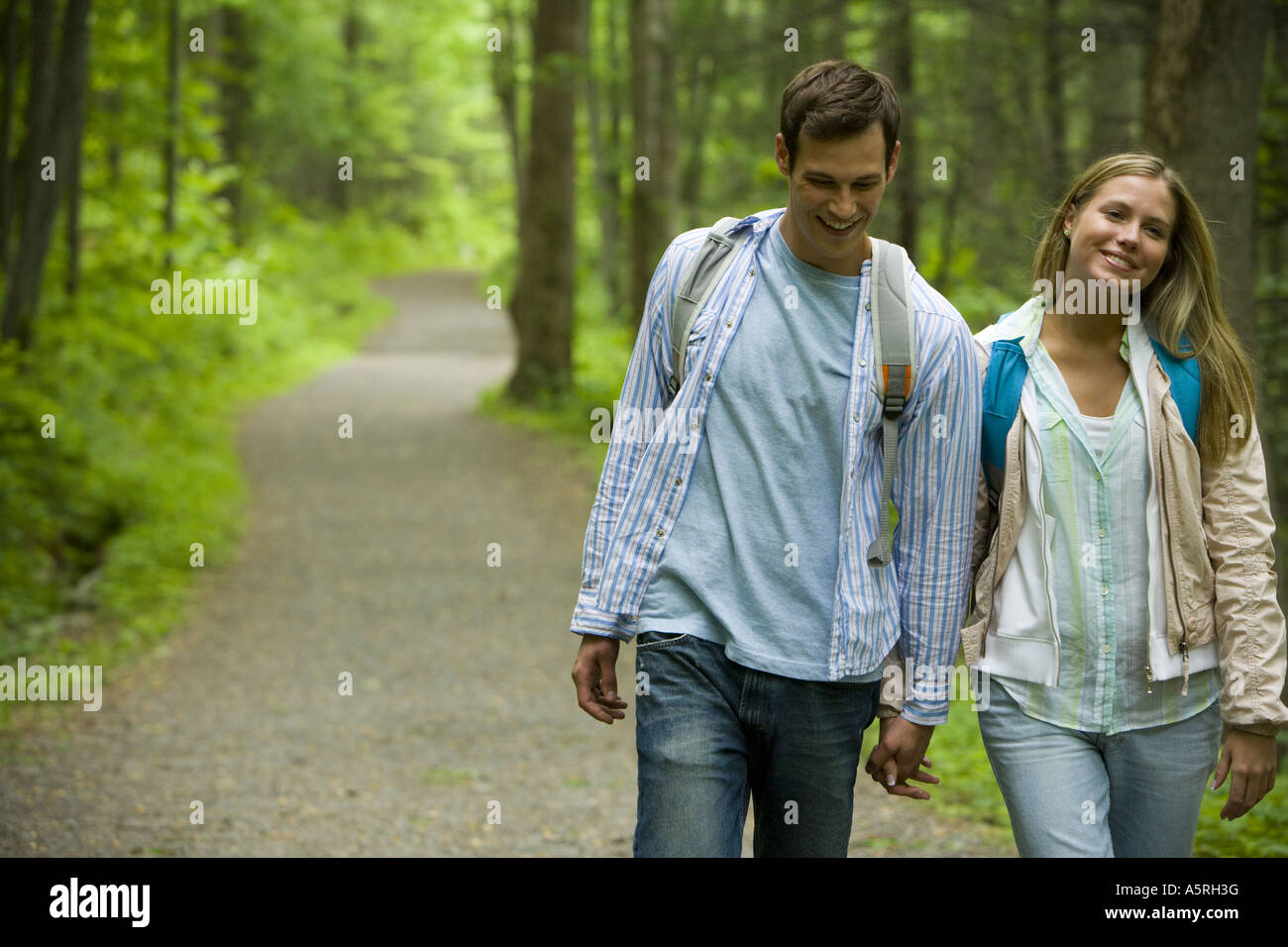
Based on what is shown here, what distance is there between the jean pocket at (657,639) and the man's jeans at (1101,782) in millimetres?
731

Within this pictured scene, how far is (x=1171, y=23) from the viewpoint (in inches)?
224

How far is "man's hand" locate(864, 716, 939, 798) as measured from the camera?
291 cm

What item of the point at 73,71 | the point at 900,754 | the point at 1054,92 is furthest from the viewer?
the point at 73,71

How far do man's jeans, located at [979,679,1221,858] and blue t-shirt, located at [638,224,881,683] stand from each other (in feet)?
1.23

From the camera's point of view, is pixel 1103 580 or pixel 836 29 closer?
pixel 1103 580

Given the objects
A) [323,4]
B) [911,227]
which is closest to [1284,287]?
[911,227]

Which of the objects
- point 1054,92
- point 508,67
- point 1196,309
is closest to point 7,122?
point 1054,92

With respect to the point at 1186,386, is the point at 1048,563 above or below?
below

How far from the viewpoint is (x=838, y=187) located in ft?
9.00

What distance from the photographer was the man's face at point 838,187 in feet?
8.93

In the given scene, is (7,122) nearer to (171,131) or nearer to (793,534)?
(171,131)

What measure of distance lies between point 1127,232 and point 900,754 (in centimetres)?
127

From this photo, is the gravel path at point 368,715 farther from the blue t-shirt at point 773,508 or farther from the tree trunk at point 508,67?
the tree trunk at point 508,67

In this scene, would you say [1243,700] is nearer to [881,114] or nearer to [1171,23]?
[881,114]
